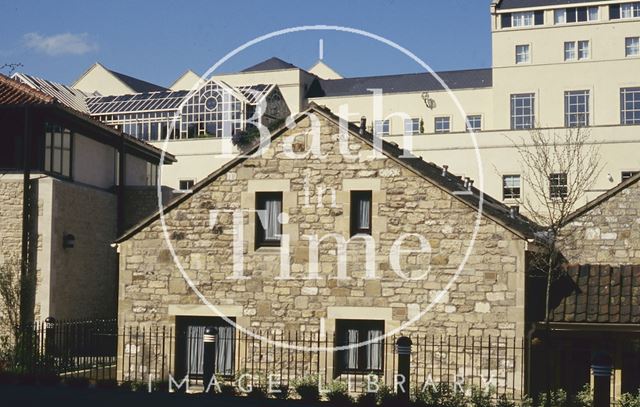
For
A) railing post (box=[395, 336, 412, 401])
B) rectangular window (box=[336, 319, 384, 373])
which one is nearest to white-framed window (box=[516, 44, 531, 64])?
rectangular window (box=[336, 319, 384, 373])

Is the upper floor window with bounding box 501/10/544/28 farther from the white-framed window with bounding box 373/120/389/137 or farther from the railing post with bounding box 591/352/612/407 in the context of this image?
the railing post with bounding box 591/352/612/407

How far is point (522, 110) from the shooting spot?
56.8 meters

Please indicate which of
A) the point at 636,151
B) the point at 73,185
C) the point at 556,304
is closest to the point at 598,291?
the point at 556,304

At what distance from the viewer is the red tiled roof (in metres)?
27.3

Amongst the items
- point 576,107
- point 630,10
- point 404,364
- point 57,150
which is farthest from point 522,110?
point 404,364

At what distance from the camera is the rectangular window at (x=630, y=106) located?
55156mm

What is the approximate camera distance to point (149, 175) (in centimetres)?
3525

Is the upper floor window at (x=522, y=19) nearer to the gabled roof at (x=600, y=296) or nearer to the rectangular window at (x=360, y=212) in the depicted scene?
the gabled roof at (x=600, y=296)

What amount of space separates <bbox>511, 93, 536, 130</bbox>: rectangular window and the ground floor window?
38.8 metres

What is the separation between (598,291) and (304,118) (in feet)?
22.4

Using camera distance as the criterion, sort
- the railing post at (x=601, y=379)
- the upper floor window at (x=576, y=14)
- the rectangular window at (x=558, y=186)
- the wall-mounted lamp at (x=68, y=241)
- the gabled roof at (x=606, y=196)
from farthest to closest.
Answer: the upper floor window at (x=576, y=14) < the wall-mounted lamp at (x=68, y=241) < the gabled roof at (x=606, y=196) < the rectangular window at (x=558, y=186) < the railing post at (x=601, y=379)

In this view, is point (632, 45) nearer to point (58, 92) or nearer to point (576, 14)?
point (576, 14)

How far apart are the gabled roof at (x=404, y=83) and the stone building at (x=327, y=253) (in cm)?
4345

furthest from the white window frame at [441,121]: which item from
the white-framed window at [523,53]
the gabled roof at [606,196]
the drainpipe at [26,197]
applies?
the gabled roof at [606,196]
